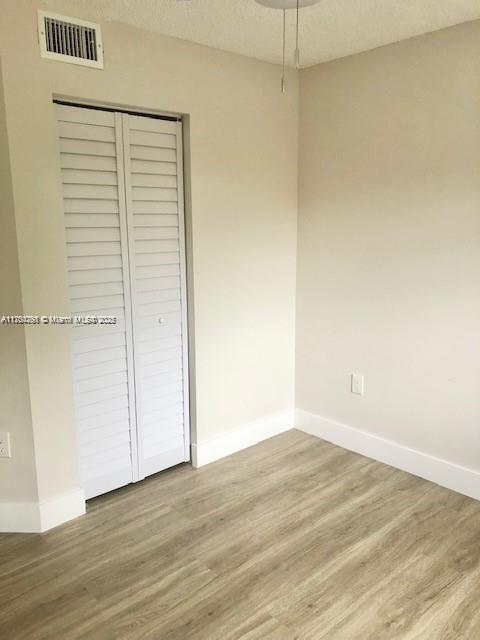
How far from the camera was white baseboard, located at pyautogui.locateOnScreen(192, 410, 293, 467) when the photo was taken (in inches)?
119

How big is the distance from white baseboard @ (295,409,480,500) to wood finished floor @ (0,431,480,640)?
66 millimetres

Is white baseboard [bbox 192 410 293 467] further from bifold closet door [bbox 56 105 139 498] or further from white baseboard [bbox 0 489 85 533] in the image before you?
white baseboard [bbox 0 489 85 533]

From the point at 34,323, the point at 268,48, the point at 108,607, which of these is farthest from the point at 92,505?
the point at 268,48

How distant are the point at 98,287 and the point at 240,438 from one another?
132cm

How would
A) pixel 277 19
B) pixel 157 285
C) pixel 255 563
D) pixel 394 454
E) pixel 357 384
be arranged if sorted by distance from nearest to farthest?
1. pixel 255 563
2. pixel 277 19
3. pixel 157 285
4. pixel 394 454
5. pixel 357 384

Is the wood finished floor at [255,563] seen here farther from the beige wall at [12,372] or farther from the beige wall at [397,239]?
the beige wall at [397,239]

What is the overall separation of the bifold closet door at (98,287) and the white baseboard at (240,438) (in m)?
0.45

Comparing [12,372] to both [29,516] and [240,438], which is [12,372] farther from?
[240,438]

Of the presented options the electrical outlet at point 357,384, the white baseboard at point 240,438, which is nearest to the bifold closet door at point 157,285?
the white baseboard at point 240,438

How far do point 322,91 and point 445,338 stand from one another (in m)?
1.57

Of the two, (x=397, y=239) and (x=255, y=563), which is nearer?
(x=255, y=563)

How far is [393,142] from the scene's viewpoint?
274 cm

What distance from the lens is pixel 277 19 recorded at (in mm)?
2318

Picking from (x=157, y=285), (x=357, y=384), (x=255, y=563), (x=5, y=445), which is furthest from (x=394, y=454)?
(x=5, y=445)
